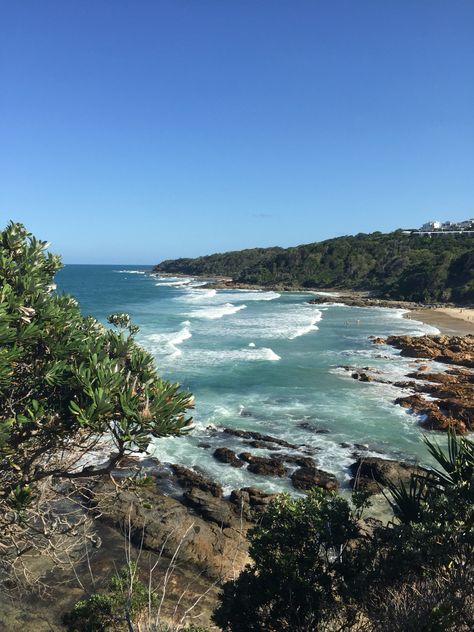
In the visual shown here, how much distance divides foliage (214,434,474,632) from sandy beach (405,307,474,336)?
139 feet

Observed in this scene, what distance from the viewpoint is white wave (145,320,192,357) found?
36094mm

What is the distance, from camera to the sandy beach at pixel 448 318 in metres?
47.5

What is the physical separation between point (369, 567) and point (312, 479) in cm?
1034

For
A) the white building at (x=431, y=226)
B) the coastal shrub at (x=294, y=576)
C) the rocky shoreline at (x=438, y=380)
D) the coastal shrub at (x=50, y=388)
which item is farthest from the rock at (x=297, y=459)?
the white building at (x=431, y=226)

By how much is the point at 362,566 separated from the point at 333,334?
A: 40013 millimetres

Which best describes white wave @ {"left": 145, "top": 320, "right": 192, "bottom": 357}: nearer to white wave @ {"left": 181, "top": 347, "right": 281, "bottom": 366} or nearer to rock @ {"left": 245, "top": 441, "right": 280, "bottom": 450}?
white wave @ {"left": 181, "top": 347, "right": 281, "bottom": 366}

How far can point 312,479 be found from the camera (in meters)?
16.3

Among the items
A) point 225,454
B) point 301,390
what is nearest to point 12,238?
point 225,454

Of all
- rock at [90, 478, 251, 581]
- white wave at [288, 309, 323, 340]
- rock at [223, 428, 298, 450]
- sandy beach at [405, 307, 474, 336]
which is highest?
sandy beach at [405, 307, 474, 336]

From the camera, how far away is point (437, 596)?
16.8 ft

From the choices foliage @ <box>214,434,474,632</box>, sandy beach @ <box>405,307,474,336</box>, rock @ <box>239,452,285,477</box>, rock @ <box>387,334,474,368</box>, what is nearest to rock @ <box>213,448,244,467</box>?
rock @ <box>239,452,285,477</box>

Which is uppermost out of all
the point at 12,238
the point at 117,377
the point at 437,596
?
the point at 12,238

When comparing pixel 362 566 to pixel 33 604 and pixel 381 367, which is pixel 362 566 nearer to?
pixel 33 604

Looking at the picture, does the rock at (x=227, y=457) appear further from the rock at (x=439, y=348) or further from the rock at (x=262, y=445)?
the rock at (x=439, y=348)
